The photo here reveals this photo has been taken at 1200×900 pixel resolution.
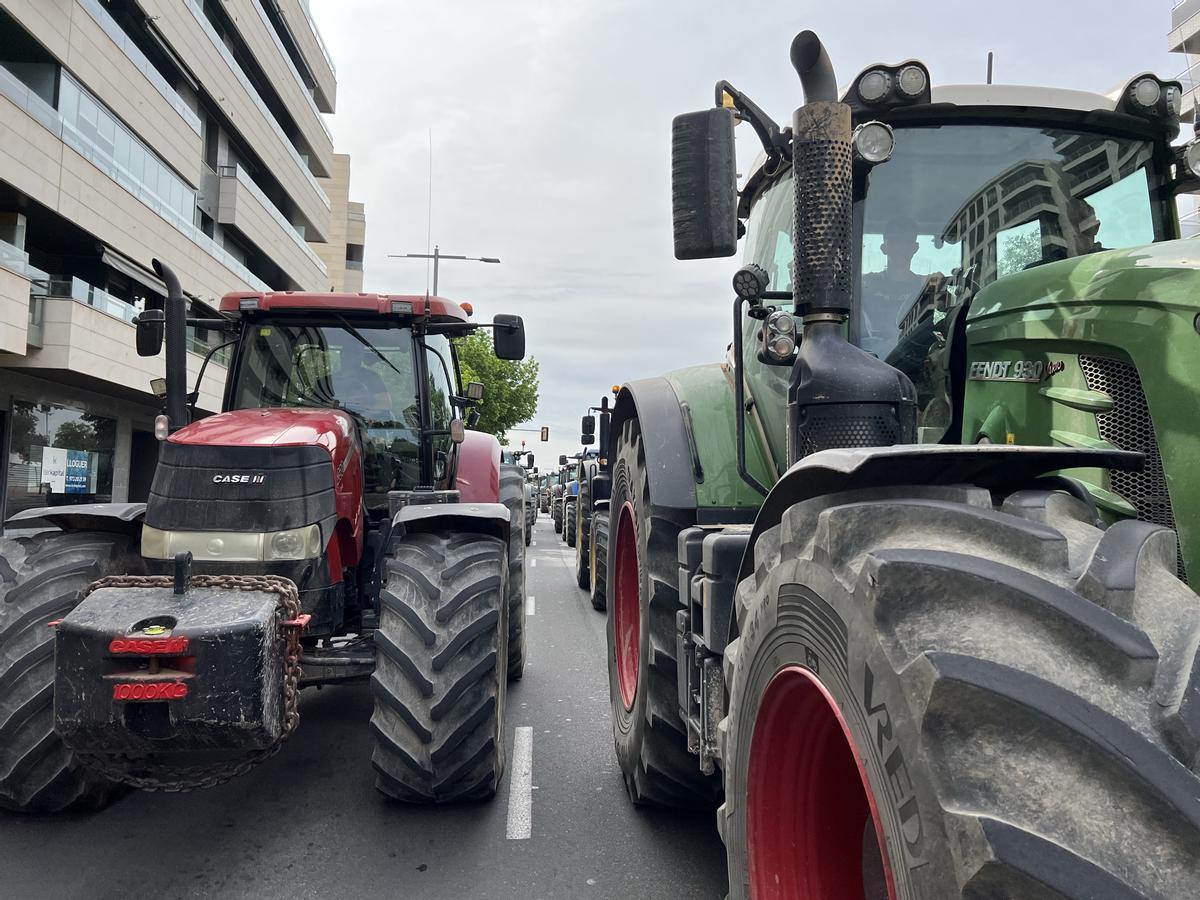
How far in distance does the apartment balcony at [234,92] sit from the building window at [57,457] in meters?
10.00

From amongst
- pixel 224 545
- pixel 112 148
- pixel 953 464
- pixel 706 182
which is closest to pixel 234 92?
pixel 112 148

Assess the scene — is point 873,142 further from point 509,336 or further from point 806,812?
point 509,336

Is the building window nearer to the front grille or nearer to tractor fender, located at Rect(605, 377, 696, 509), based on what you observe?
tractor fender, located at Rect(605, 377, 696, 509)

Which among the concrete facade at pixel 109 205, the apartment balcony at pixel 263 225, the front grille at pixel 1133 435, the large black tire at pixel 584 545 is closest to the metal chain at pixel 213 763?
the front grille at pixel 1133 435

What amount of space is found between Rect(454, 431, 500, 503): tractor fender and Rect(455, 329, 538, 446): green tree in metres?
26.4

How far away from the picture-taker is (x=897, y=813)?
1.29m

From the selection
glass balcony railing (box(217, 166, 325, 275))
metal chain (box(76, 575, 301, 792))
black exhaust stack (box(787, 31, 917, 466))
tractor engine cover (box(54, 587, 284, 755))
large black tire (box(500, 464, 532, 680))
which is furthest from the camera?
glass balcony railing (box(217, 166, 325, 275))

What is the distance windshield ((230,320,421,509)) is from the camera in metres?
5.08

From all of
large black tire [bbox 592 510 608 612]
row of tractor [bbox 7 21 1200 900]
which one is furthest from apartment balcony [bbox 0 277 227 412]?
row of tractor [bbox 7 21 1200 900]

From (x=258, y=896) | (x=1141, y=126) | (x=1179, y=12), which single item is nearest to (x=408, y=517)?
(x=258, y=896)

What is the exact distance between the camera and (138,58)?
20453 mm

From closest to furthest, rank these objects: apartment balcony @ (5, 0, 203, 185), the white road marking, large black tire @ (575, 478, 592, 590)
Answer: the white road marking < large black tire @ (575, 478, 592, 590) < apartment balcony @ (5, 0, 203, 185)

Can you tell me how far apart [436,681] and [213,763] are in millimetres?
862

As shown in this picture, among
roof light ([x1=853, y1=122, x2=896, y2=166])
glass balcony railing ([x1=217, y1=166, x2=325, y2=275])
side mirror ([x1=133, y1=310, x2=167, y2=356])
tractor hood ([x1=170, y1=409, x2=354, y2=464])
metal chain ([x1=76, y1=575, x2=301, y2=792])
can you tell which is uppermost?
glass balcony railing ([x1=217, y1=166, x2=325, y2=275])
